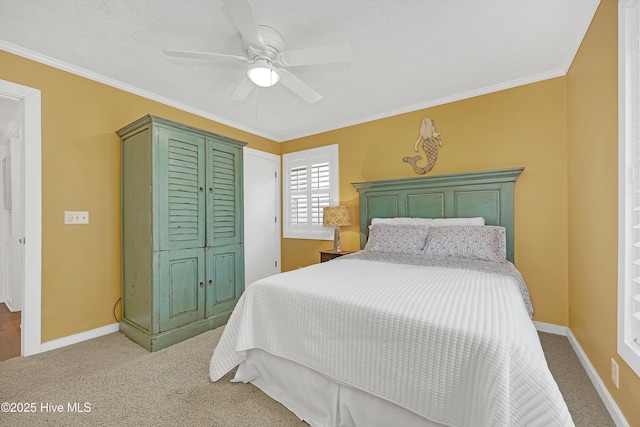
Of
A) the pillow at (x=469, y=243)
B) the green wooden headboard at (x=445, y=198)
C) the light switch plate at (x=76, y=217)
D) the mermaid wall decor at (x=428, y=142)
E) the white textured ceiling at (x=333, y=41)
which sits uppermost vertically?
the white textured ceiling at (x=333, y=41)

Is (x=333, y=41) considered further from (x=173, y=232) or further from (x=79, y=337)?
(x=79, y=337)

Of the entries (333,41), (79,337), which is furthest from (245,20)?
(79,337)

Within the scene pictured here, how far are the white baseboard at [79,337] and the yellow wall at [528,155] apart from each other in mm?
3574

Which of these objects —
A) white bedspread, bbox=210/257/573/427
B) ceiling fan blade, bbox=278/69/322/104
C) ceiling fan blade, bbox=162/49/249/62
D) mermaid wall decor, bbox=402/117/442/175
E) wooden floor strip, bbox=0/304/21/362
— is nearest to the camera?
white bedspread, bbox=210/257/573/427

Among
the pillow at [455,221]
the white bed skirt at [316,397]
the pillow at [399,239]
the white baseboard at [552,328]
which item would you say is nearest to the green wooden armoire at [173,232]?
the white bed skirt at [316,397]

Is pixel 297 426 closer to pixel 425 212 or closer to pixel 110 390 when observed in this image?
pixel 110 390

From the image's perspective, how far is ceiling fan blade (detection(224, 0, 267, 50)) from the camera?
1400mm

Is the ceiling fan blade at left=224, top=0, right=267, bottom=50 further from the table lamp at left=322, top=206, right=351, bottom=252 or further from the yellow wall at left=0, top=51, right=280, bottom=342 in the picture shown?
the table lamp at left=322, top=206, right=351, bottom=252

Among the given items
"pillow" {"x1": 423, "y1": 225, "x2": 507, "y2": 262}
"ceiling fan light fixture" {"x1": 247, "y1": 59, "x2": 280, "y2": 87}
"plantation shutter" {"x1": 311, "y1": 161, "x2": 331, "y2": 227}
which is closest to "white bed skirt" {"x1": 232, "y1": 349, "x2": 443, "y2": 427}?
"pillow" {"x1": 423, "y1": 225, "x2": 507, "y2": 262}

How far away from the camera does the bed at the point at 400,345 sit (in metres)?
0.94

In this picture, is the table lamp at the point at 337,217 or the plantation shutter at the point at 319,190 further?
the plantation shutter at the point at 319,190

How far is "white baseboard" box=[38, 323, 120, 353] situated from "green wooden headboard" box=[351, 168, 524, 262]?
2.86 m

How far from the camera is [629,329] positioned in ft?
4.38

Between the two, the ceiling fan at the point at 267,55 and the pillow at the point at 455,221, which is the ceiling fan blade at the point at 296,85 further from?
the pillow at the point at 455,221
